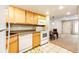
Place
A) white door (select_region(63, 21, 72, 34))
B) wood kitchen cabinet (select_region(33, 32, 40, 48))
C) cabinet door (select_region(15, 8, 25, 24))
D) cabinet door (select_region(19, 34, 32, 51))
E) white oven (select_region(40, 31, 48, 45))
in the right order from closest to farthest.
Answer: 1. cabinet door (select_region(19, 34, 32, 51))
2. cabinet door (select_region(15, 8, 25, 24))
3. wood kitchen cabinet (select_region(33, 32, 40, 48))
4. white oven (select_region(40, 31, 48, 45))
5. white door (select_region(63, 21, 72, 34))

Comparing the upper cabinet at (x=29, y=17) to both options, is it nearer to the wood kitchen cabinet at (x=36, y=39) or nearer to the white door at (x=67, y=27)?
the wood kitchen cabinet at (x=36, y=39)

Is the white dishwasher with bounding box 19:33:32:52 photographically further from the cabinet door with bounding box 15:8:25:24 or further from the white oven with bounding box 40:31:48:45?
the white oven with bounding box 40:31:48:45

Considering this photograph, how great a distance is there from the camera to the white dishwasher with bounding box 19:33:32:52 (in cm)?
317

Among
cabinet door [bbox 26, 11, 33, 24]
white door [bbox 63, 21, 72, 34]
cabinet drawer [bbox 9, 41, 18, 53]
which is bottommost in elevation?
cabinet drawer [bbox 9, 41, 18, 53]

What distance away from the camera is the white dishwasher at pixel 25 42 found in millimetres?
3171

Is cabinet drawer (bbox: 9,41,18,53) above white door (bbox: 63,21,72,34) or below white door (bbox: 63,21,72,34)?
below

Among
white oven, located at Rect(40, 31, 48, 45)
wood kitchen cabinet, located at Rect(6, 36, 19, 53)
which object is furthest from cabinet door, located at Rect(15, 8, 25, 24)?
white oven, located at Rect(40, 31, 48, 45)

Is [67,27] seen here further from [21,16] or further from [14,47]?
[14,47]

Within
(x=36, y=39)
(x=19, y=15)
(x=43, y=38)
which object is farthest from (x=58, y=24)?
(x=19, y=15)

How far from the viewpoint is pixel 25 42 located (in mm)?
3396

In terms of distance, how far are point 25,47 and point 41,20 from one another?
6.62ft
